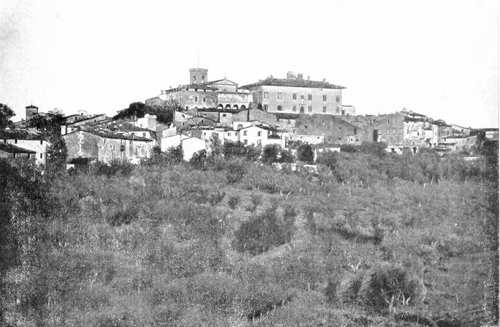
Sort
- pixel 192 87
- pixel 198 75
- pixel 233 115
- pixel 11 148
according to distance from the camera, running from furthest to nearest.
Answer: pixel 198 75
pixel 192 87
pixel 233 115
pixel 11 148

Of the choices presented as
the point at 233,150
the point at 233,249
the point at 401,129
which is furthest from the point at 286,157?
the point at 233,249

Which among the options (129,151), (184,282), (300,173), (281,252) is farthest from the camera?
(129,151)

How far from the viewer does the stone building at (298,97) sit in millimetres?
23078

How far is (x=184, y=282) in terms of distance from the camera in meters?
7.94

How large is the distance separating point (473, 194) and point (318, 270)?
4.57 meters

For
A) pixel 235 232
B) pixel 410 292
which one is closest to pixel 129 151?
pixel 235 232

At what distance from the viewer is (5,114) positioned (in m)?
12.8

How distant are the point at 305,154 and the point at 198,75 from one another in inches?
281

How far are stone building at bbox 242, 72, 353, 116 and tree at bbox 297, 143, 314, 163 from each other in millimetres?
5328

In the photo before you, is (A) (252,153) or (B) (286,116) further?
(B) (286,116)

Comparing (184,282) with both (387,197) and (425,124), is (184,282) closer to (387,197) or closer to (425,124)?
(387,197)

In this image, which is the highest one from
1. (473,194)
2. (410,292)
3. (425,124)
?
(425,124)

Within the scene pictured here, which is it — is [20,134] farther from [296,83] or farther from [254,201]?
[296,83]

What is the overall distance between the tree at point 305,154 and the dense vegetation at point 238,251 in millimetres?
3183
